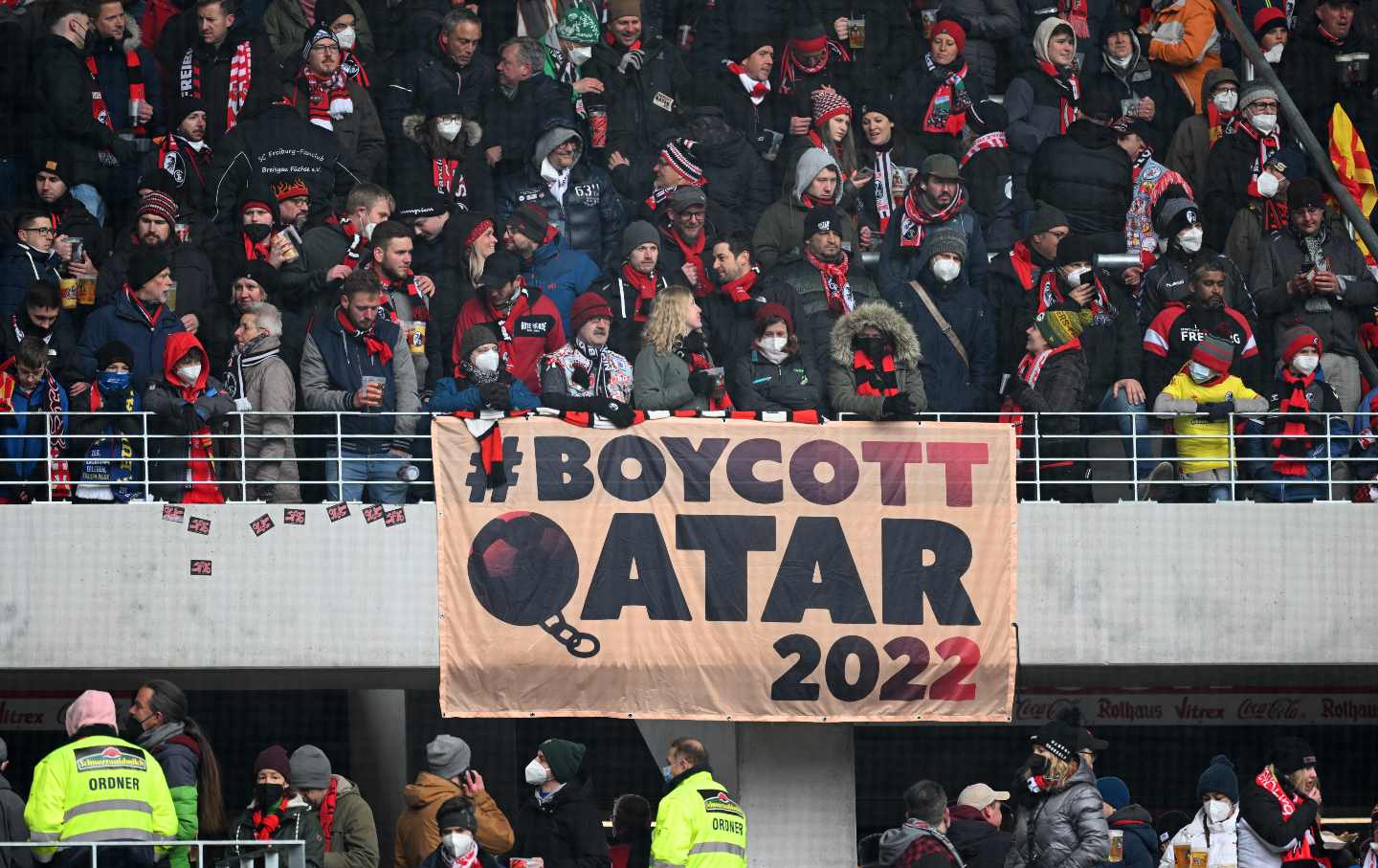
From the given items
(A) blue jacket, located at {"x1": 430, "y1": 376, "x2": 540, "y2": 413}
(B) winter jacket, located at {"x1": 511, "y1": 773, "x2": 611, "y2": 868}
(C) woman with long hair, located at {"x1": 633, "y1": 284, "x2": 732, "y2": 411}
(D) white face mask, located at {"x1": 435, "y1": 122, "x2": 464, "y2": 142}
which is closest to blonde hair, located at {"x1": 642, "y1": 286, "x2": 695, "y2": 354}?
(C) woman with long hair, located at {"x1": 633, "y1": 284, "x2": 732, "y2": 411}

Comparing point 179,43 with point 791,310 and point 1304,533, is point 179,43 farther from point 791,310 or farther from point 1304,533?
point 1304,533

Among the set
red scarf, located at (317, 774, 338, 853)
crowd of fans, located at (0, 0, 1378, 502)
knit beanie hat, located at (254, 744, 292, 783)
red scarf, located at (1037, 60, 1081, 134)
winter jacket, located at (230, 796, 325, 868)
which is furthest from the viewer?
red scarf, located at (1037, 60, 1081, 134)

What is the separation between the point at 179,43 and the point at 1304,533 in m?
8.12

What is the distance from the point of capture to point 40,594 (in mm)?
12602

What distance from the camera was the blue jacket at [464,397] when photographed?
12.7m

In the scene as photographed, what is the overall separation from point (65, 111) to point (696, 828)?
6.81 m

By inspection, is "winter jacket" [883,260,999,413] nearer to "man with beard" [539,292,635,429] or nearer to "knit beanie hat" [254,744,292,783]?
"man with beard" [539,292,635,429]

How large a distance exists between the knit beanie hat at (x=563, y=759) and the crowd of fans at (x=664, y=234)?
99.8 inches

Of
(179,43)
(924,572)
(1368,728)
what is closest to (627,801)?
(924,572)

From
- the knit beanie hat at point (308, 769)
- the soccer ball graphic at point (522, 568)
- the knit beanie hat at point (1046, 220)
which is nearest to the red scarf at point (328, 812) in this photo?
the knit beanie hat at point (308, 769)

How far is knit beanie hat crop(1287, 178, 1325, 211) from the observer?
1430 cm

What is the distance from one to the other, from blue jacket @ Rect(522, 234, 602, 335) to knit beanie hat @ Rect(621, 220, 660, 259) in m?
0.26

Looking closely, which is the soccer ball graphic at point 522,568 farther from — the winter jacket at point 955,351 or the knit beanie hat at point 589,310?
the winter jacket at point 955,351

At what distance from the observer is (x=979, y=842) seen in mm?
11281
